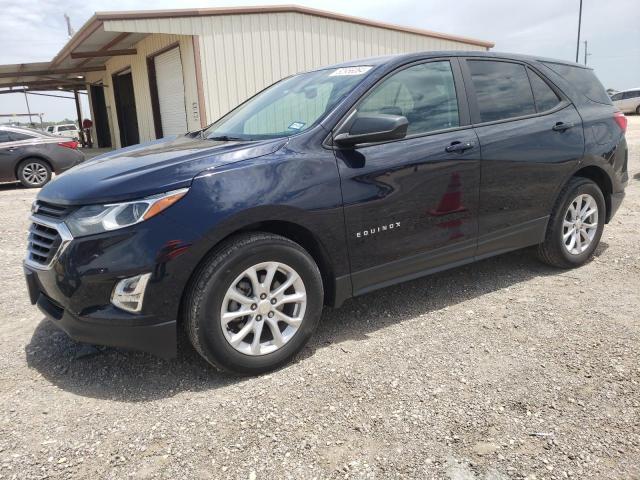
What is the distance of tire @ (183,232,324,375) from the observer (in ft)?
8.80

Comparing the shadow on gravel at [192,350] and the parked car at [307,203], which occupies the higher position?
the parked car at [307,203]

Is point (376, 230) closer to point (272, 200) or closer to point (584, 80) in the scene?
point (272, 200)

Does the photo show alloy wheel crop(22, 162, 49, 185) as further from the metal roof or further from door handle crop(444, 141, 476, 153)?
door handle crop(444, 141, 476, 153)

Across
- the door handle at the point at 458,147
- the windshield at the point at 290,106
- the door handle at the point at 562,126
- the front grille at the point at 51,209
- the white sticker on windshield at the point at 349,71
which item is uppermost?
the white sticker on windshield at the point at 349,71

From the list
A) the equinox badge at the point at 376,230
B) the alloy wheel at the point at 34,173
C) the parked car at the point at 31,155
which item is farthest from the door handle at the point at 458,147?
the alloy wheel at the point at 34,173

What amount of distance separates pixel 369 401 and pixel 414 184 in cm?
140

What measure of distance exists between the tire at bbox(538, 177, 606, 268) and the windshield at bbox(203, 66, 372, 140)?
206 centimetres

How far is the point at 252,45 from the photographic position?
40.1 ft

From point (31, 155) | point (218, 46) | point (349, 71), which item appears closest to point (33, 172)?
point (31, 155)

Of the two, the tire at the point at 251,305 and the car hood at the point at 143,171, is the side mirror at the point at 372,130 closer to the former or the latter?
the car hood at the point at 143,171

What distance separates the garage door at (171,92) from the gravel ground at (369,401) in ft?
34.5

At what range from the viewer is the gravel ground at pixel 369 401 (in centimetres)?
221

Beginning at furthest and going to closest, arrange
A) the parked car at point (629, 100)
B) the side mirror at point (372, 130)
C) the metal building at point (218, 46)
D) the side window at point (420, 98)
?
the parked car at point (629, 100), the metal building at point (218, 46), the side window at point (420, 98), the side mirror at point (372, 130)

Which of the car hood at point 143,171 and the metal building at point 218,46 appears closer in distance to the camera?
the car hood at point 143,171
